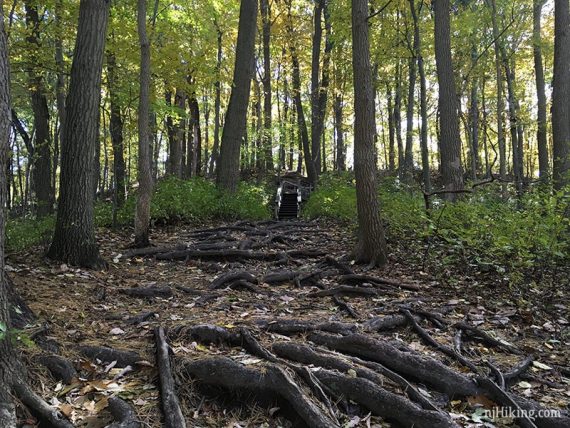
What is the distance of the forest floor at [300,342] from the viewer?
3.15 metres

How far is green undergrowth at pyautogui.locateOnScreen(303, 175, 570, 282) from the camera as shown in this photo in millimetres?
6156

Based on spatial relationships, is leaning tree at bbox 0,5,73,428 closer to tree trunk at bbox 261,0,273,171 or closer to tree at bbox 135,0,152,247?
tree at bbox 135,0,152,247

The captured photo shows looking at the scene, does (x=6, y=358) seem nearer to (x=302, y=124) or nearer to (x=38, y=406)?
(x=38, y=406)

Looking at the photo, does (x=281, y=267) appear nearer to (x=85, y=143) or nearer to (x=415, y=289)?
(x=415, y=289)

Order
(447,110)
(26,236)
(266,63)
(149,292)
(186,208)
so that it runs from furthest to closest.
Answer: (266,63), (186,208), (447,110), (26,236), (149,292)

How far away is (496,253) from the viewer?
6.98 meters

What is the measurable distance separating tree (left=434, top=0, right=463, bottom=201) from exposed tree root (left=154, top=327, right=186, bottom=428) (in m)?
8.37

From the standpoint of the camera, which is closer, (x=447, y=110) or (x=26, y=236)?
(x=26, y=236)

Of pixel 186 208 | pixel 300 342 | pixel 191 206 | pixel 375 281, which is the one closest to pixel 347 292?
pixel 375 281

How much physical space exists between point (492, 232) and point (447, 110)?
4719mm

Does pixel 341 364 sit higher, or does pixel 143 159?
pixel 143 159

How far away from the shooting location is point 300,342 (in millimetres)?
4027

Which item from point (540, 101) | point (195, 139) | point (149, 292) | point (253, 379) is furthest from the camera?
point (195, 139)

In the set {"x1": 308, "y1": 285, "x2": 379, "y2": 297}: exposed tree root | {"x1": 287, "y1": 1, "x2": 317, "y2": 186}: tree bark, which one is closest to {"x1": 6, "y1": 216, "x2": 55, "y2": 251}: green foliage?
{"x1": 308, "y1": 285, "x2": 379, "y2": 297}: exposed tree root
